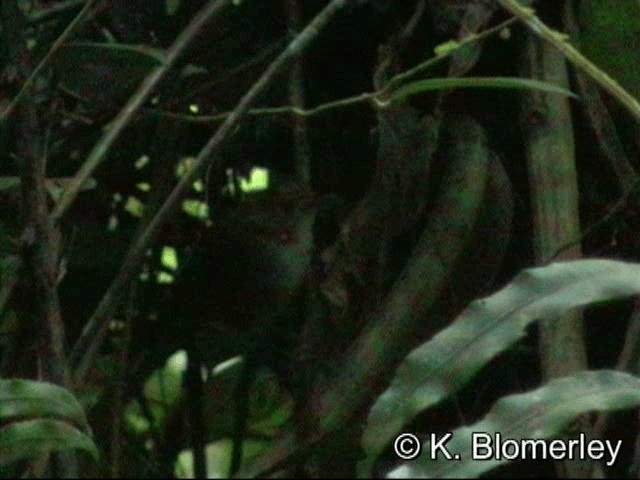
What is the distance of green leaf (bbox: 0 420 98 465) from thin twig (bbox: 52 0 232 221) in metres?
0.20

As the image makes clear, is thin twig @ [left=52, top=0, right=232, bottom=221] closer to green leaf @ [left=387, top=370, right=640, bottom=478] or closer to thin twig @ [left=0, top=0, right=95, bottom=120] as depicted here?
thin twig @ [left=0, top=0, right=95, bottom=120]

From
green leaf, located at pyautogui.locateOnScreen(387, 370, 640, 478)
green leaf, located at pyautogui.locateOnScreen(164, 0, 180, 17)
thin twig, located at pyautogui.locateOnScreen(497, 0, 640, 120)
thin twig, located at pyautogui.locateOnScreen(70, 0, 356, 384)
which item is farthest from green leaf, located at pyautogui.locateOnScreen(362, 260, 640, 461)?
green leaf, located at pyautogui.locateOnScreen(164, 0, 180, 17)

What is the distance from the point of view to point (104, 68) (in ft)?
2.84

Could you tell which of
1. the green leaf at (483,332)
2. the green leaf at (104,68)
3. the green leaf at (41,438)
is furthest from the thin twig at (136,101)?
the green leaf at (483,332)

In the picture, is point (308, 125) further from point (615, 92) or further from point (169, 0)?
point (615, 92)

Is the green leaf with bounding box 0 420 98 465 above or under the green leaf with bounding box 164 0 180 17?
under

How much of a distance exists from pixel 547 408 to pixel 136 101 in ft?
1.29

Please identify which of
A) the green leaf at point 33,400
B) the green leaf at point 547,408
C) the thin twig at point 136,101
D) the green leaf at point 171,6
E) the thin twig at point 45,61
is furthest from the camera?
the green leaf at point 171,6

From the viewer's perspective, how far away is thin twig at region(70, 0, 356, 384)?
0.82 m

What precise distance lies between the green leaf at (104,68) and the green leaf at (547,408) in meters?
0.34

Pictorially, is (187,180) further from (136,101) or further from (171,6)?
(171,6)

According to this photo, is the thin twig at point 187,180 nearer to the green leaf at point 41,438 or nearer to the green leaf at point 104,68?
the green leaf at point 104,68

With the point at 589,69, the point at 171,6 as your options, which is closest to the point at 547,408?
the point at 589,69

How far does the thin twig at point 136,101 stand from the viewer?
33.3 inches
